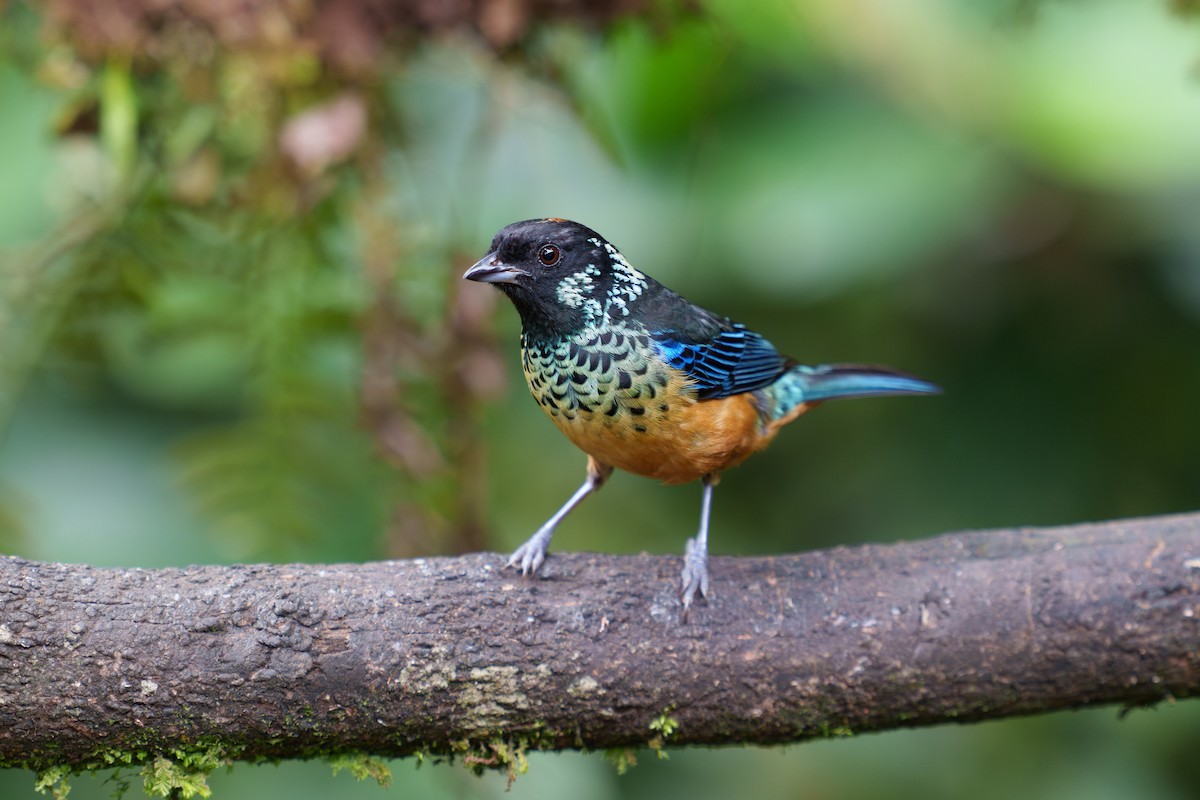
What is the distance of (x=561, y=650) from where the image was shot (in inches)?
109

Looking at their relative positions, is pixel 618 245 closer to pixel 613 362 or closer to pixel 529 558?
pixel 613 362

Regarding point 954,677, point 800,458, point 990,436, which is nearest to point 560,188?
point 800,458

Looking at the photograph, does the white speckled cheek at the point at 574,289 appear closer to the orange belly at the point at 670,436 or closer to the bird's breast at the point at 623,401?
the bird's breast at the point at 623,401

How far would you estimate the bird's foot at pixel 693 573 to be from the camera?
2.94 m

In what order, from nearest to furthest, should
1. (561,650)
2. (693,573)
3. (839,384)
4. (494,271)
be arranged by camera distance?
1. (561,650)
2. (693,573)
3. (494,271)
4. (839,384)

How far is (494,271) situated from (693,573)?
2.97ft

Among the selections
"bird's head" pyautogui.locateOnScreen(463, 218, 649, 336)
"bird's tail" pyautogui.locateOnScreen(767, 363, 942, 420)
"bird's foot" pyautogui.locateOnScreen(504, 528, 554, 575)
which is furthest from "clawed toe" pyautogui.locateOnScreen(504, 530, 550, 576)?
"bird's tail" pyautogui.locateOnScreen(767, 363, 942, 420)

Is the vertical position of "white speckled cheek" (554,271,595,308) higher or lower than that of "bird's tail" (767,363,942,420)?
higher

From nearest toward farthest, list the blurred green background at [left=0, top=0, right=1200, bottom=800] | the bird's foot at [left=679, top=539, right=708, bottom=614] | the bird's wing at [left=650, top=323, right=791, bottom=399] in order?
the bird's foot at [left=679, top=539, right=708, bottom=614], the bird's wing at [left=650, top=323, right=791, bottom=399], the blurred green background at [left=0, top=0, right=1200, bottom=800]

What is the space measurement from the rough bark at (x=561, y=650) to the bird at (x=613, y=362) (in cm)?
23

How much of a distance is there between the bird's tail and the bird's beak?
3.21ft

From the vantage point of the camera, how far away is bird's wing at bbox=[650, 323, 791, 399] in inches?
130

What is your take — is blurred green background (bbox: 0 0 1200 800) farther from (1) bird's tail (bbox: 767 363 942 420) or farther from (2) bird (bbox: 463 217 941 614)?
(1) bird's tail (bbox: 767 363 942 420)

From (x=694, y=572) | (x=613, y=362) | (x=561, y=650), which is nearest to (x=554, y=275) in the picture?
(x=613, y=362)
